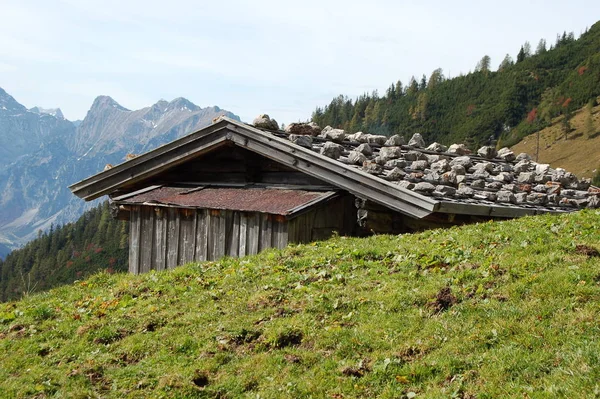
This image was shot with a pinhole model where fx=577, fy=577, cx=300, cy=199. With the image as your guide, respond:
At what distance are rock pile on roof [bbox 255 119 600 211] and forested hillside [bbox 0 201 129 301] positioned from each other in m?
132

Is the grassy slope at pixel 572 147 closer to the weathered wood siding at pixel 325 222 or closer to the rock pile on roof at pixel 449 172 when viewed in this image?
the rock pile on roof at pixel 449 172

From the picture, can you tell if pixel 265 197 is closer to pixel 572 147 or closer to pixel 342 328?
pixel 342 328

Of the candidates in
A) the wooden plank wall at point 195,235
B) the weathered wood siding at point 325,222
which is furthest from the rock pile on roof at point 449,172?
the wooden plank wall at point 195,235

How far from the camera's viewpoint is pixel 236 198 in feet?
37.5

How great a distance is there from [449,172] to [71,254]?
16137 cm

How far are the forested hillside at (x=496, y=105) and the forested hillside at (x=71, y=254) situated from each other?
238ft

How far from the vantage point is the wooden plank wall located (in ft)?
35.2

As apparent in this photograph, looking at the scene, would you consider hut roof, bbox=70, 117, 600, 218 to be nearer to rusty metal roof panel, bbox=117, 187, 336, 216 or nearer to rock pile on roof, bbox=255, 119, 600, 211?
rock pile on roof, bbox=255, 119, 600, 211

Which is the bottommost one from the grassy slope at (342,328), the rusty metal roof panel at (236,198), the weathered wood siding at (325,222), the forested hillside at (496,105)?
the grassy slope at (342,328)

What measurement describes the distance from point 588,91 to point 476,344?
178462 millimetres

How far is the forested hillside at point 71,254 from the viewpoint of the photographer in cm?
14325

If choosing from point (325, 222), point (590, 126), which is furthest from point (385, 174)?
point (590, 126)

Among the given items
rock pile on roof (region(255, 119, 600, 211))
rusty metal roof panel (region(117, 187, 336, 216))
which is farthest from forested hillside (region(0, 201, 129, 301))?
rusty metal roof panel (region(117, 187, 336, 216))

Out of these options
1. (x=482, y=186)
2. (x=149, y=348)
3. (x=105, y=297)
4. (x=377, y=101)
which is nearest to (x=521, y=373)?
(x=149, y=348)
